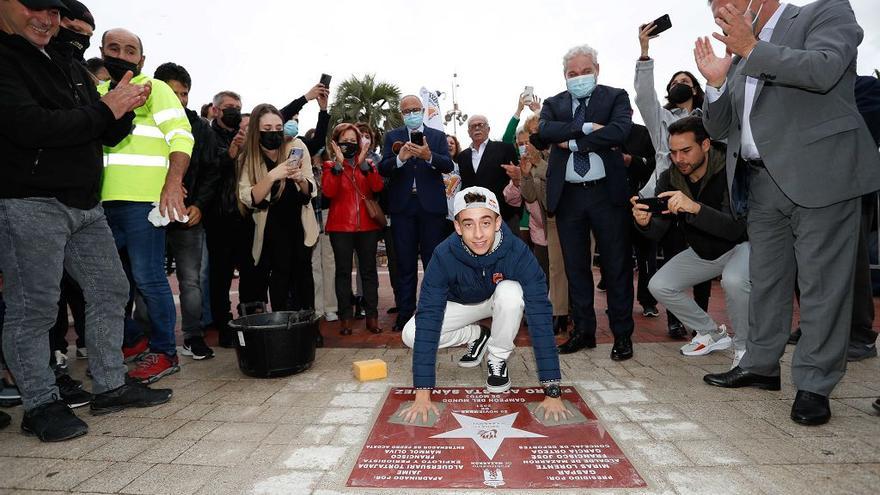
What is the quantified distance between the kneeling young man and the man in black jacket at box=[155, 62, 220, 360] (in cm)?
195

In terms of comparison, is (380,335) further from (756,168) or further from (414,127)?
(756,168)

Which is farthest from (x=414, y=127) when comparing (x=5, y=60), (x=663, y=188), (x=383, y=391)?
(x=5, y=60)

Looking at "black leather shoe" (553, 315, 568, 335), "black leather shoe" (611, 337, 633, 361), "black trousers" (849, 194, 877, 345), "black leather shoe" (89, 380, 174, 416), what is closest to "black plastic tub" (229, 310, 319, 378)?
"black leather shoe" (89, 380, 174, 416)

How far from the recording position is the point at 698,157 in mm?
3889

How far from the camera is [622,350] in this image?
4.02 metres

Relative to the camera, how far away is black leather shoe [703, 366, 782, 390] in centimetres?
323

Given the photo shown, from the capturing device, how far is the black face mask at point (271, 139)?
4.51m

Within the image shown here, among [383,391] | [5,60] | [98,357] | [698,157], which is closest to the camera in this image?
[5,60]

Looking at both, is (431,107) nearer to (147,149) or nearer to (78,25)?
(147,149)

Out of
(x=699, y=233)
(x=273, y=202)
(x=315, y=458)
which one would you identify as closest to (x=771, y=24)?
(x=699, y=233)

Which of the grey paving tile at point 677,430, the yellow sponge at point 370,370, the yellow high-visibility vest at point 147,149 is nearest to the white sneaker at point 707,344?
the grey paving tile at point 677,430

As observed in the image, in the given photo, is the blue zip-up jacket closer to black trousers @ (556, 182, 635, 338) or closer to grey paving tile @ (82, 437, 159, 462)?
black trousers @ (556, 182, 635, 338)

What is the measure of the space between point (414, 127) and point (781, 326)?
3.65m

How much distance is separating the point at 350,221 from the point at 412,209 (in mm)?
620
